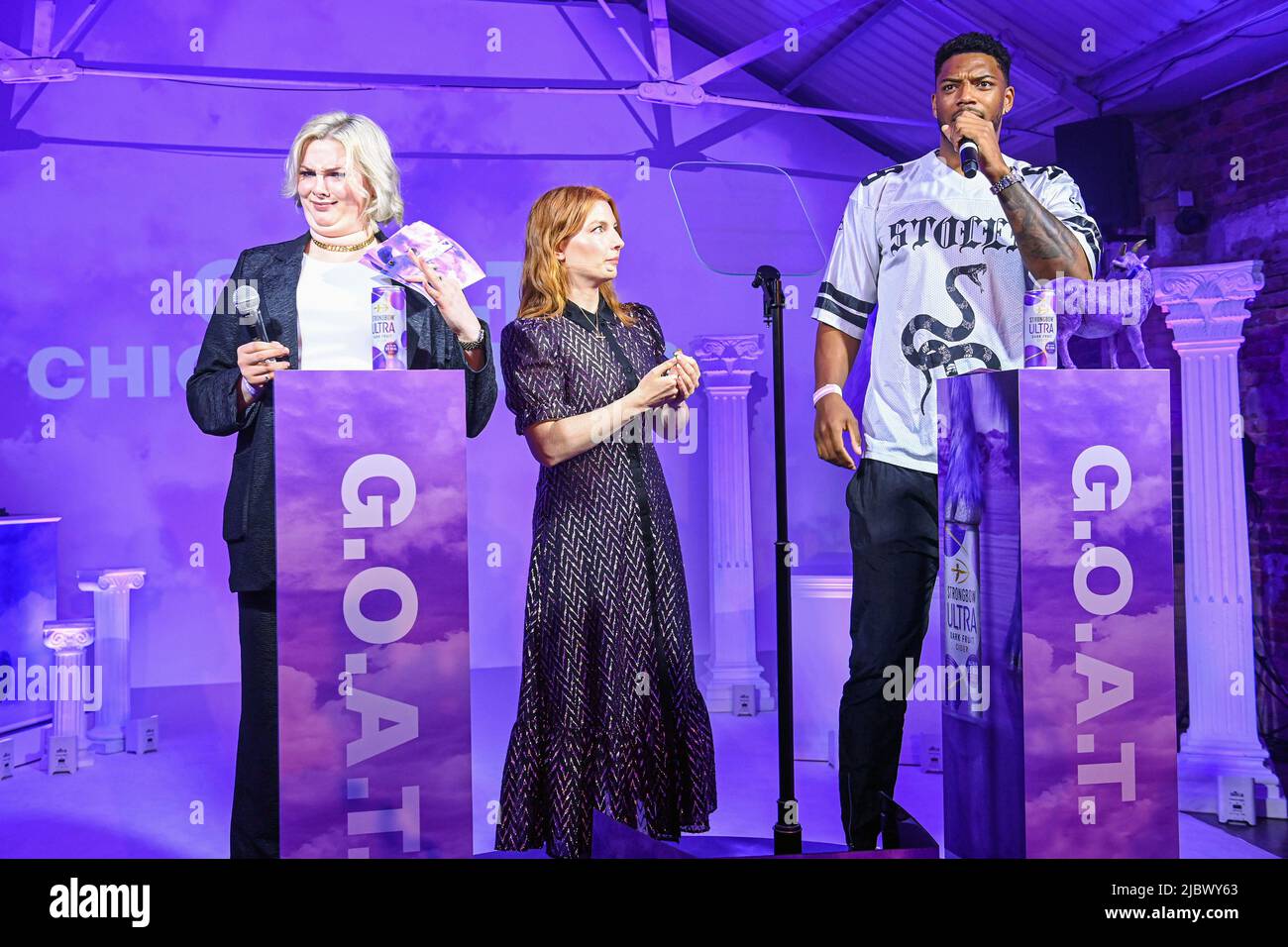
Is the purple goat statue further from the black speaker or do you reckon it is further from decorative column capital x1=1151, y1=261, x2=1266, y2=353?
the black speaker

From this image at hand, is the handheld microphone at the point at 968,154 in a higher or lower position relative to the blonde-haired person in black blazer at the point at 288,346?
higher

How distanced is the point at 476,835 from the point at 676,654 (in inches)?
35.5

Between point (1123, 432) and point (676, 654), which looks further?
point (676, 654)

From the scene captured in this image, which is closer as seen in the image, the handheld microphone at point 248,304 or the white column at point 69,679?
the handheld microphone at point 248,304

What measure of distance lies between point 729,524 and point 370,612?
8.53 feet

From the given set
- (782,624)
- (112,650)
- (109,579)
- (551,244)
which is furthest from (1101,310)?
(112,650)

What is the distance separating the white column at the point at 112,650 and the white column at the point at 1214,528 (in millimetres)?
3398

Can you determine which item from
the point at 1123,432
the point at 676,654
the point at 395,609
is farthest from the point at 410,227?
the point at 1123,432

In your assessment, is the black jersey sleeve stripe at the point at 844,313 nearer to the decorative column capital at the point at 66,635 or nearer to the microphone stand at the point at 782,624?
the microphone stand at the point at 782,624

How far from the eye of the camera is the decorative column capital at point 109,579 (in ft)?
12.4

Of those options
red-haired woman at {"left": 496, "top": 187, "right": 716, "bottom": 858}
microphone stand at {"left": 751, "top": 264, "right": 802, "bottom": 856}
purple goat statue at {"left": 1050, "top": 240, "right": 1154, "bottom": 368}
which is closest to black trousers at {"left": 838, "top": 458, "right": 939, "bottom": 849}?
microphone stand at {"left": 751, "top": 264, "right": 802, "bottom": 856}

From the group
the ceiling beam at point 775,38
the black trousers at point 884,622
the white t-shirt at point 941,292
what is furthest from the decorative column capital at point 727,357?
the black trousers at point 884,622

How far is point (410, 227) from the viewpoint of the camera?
220cm
